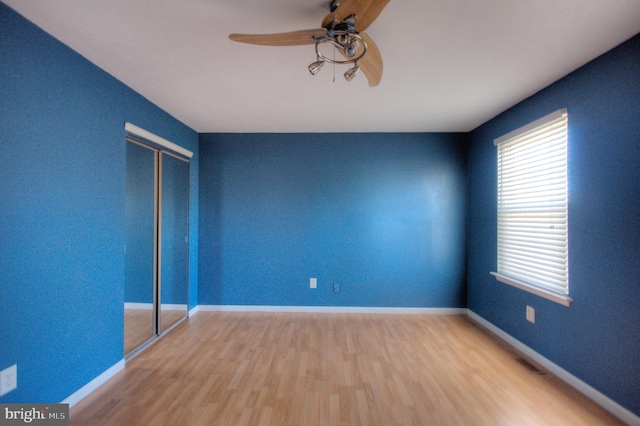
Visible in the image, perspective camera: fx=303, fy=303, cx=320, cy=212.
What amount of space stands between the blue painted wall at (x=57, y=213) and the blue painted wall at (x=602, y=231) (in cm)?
366

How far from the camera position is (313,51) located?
80.4 inches

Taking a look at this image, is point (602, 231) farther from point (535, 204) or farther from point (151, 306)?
point (151, 306)

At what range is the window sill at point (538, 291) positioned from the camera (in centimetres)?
239

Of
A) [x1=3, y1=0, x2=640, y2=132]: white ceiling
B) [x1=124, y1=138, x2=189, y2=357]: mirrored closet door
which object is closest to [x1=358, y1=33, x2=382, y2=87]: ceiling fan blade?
[x1=3, y1=0, x2=640, y2=132]: white ceiling

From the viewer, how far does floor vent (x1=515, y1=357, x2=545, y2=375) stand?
2551 mm

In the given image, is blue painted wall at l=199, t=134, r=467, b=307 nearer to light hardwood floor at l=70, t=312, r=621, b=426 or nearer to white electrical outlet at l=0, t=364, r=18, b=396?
light hardwood floor at l=70, t=312, r=621, b=426

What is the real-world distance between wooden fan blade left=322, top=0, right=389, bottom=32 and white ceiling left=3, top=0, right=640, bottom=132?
0.23 m

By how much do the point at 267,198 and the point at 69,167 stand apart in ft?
7.69

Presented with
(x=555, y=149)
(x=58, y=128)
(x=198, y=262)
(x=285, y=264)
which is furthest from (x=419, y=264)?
(x=58, y=128)

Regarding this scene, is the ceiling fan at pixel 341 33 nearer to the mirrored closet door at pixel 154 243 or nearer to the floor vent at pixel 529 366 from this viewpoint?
the mirrored closet door at pixel 154 243

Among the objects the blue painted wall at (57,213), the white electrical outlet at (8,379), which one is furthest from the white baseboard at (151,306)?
the white electrical outlet at (8,379)

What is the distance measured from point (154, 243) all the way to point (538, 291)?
372 centimetres

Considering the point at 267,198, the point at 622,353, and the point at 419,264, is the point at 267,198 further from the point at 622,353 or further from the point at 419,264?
the point at 622,353

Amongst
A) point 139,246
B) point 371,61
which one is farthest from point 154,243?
point 371,61
